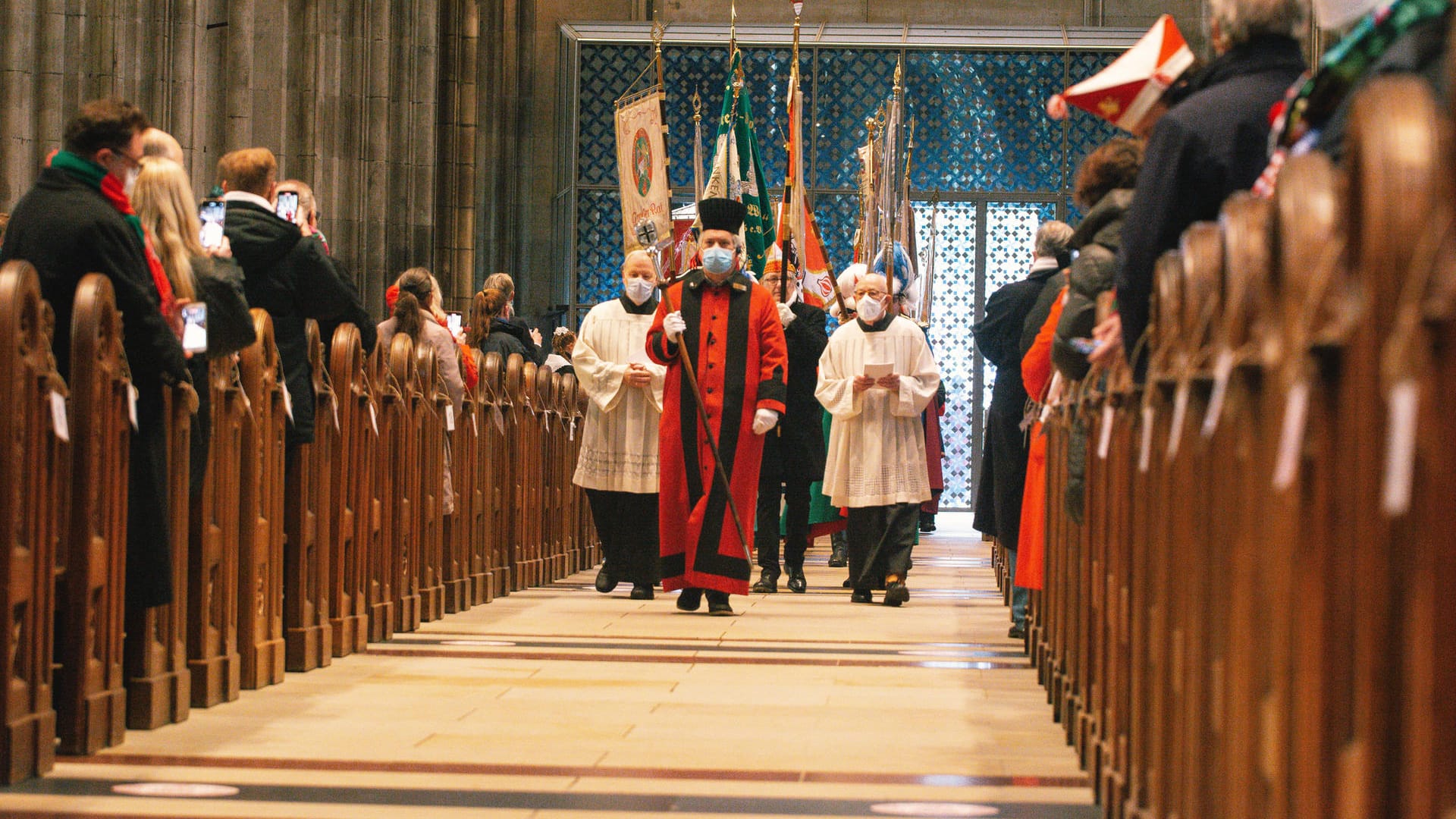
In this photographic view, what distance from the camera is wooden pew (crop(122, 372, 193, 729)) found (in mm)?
4480

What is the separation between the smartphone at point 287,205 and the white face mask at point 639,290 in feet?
10.3

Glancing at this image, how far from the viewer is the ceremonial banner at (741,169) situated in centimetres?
1038

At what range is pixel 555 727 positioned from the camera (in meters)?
4.62

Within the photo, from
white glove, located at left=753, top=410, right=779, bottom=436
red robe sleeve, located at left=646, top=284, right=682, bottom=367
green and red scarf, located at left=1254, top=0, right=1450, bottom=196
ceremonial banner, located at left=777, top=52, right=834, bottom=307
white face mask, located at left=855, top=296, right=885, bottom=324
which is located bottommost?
white glove, located at left=753, top=410, right=779, bottom=436

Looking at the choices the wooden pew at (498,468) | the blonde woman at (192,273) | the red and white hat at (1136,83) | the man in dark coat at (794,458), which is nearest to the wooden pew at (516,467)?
the wooden pew at (498,468)

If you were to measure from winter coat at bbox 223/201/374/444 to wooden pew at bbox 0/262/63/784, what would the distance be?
5.72 feet

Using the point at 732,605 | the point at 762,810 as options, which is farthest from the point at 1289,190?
the point at 732,605

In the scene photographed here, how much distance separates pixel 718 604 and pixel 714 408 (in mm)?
915

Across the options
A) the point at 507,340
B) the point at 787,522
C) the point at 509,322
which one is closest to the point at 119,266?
the point at 787,522

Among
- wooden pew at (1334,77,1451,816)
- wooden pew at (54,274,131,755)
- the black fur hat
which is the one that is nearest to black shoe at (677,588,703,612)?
the black fur hat

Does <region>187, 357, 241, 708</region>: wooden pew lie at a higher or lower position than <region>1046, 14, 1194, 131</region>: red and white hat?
lower

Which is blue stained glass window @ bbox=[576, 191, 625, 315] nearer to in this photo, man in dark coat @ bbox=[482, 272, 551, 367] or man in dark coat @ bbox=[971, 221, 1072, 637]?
man in dark coat @ bbox=[482, 272, 551, 367]

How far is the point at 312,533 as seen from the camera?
592 cm

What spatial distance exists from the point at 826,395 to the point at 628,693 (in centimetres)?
377
